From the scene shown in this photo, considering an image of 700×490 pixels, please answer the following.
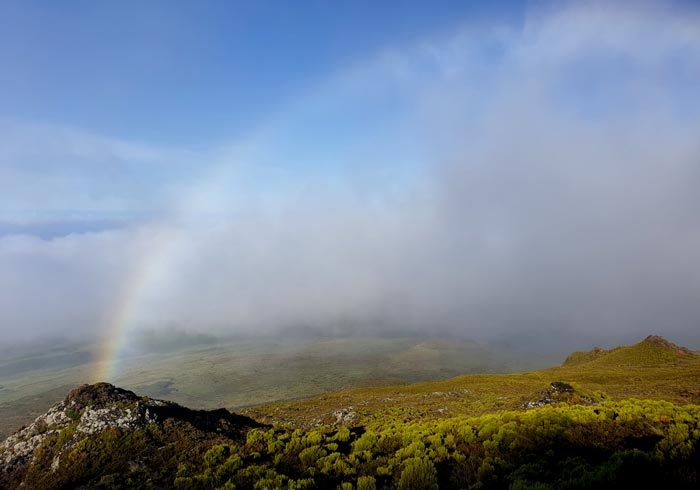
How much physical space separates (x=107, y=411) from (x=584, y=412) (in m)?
29.7

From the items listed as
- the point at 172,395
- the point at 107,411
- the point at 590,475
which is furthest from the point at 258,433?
the point at 172,395

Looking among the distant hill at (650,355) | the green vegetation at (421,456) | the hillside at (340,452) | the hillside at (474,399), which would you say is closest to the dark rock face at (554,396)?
the hillside at (474,399)

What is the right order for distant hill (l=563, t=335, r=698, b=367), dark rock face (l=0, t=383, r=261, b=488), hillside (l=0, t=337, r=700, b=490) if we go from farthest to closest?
1. distant hill (l=563, t=335, r=698, b=367)
2. dark rock face (l=0, t=383, r=261, b=488)
3. hillside (l=0, t=337, r=700, b=490)

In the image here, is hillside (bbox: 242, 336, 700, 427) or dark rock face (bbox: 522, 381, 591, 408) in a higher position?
dark rock face (bbox: 522, 381, 591, 408)

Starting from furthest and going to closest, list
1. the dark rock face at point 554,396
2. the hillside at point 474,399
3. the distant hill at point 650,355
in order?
the distant hill at point 650,355, the hillside at point 474,399, the dark rock face at point 554,396

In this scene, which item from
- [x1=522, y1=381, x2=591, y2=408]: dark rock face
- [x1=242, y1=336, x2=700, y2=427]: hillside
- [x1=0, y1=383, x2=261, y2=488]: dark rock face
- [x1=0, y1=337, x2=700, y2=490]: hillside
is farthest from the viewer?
[x1=242, y1=336, x2=700, y2=427]: hillside

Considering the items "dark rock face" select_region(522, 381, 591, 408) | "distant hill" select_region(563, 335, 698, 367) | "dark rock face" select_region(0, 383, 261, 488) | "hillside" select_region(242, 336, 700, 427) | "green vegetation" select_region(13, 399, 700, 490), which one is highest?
"dark rock face" select_region(0, 383, 261, 488)

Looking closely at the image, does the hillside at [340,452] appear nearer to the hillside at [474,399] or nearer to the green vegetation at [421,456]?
the green vegetation at [421,456]

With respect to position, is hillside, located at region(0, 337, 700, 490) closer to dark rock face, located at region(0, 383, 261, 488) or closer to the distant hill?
dark rock face, located at region(0, 383, 261, 488)

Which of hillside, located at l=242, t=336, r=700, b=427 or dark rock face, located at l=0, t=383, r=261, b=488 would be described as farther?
hillside, located at l=242, t=336, r=700, b=427

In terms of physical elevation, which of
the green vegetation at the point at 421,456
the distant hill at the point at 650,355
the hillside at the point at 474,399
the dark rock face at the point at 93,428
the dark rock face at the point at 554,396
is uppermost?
the dark rock face at the point at 93,428

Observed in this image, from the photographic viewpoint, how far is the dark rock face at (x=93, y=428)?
19297 millimetres

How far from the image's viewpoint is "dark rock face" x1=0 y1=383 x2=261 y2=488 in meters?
19.3

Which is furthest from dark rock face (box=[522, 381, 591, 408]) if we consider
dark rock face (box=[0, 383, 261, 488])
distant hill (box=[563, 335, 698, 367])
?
distant hill (box=[563, 335, 698, 367])
